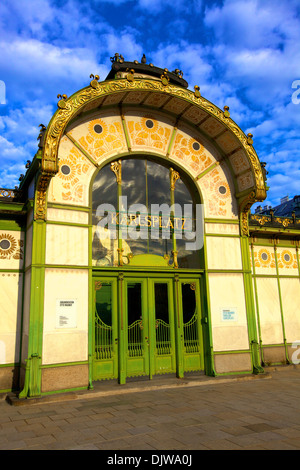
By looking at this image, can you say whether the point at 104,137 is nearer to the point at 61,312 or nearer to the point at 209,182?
the point at 209,182

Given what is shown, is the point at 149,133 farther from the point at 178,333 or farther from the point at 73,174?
the point at 178,333

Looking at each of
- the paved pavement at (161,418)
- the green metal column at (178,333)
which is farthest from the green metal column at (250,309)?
the green metal column at (178,333)

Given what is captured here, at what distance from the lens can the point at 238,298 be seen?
1119 centimetres

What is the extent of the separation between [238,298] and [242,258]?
3.97 ft

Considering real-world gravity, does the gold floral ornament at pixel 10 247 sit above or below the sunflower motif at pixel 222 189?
below

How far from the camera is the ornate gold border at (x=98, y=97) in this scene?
8766 millimetres

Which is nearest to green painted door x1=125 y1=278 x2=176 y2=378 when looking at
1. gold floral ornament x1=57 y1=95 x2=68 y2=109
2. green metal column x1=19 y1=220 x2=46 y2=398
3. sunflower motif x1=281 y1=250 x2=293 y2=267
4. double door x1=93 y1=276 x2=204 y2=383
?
double door x1=93 y1=276 x2=204 y2=383

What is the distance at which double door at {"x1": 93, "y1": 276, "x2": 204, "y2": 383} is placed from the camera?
955 centimetres

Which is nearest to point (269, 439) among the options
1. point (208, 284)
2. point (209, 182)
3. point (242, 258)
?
point (208, 284)

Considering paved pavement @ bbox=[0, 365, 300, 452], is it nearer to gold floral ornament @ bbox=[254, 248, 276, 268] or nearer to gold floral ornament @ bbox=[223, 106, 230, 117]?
gold floral ornament @ bbox=[254, 248, 276, 268]

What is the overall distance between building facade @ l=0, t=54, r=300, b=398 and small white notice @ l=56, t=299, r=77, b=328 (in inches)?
0.9

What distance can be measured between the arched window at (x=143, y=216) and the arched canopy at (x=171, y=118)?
2.55 ft

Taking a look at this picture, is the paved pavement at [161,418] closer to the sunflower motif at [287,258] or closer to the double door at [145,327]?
the double door at [145,327]

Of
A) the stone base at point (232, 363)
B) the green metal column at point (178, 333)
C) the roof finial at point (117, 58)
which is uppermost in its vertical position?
the roof finial at point (117, 58)
